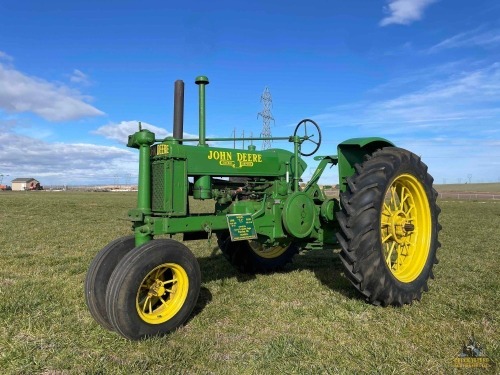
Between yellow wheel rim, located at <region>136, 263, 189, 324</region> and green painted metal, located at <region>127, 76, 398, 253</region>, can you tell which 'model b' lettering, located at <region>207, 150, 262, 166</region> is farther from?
yellow wheel rim, located at <region>136, 263, 189, 324</region>

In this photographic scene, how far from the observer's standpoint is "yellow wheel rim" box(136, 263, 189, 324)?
3854mm

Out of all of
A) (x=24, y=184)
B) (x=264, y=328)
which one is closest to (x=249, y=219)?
(x=264, y=328)

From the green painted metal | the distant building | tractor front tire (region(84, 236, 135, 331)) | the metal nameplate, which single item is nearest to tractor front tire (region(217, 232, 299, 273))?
the green painted metal

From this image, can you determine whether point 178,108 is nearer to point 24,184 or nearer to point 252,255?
point 252,255

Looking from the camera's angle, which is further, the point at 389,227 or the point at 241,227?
the point at 389,227

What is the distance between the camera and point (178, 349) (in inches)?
139

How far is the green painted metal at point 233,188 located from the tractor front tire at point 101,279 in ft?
0.90

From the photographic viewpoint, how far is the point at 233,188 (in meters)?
5.63

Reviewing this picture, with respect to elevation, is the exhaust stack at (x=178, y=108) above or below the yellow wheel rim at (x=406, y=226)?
above

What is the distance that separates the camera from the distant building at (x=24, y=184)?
109 metres

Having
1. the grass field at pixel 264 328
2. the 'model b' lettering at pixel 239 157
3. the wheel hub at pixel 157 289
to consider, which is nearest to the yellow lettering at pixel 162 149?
the 'model b' lettering at pixel 239 157

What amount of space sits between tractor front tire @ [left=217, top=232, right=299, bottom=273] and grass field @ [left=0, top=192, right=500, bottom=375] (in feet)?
0.64

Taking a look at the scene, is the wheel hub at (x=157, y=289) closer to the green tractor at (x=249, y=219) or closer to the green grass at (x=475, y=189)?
the green tractor at (x=249, y=219)

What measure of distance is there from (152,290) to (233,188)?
2.08m
